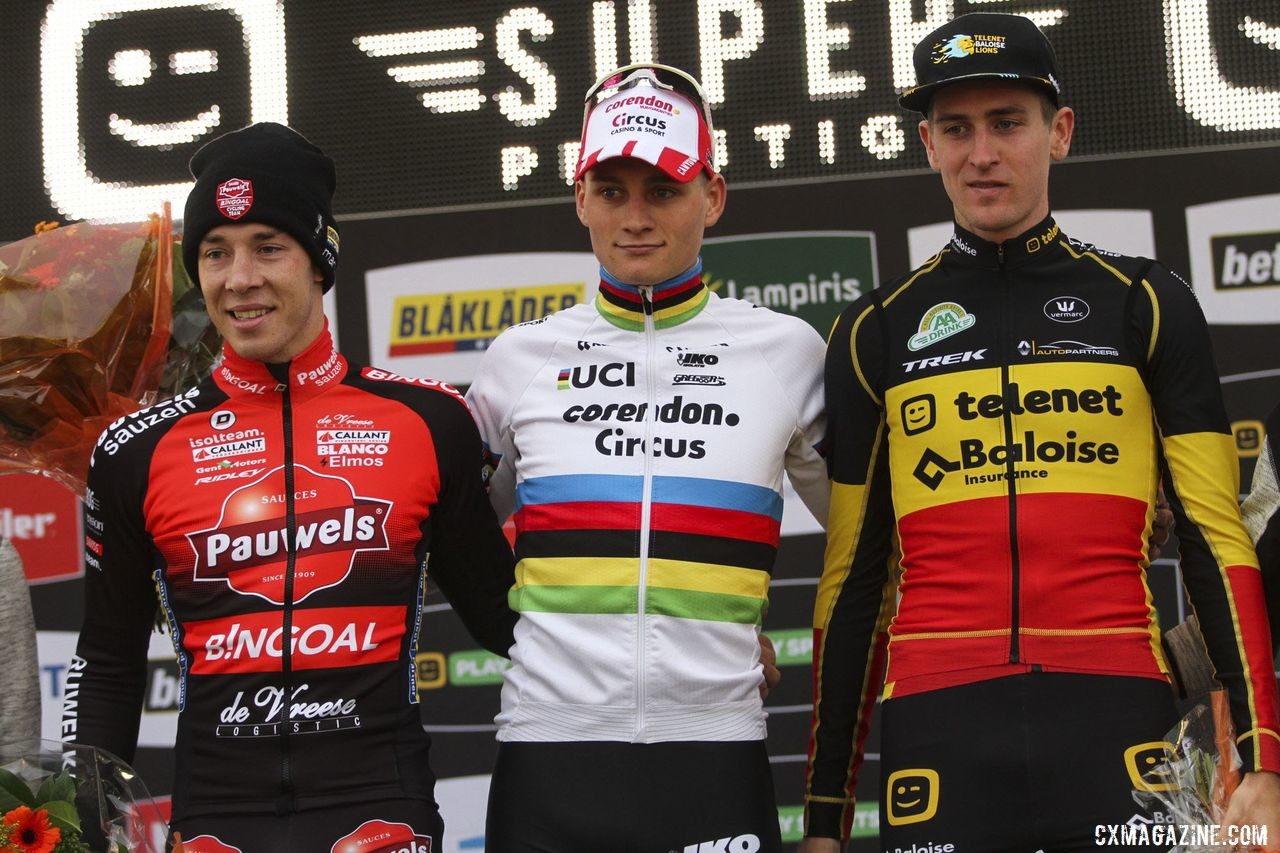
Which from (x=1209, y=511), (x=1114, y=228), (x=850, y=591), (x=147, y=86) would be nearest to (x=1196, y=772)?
(x=1209, y=511)

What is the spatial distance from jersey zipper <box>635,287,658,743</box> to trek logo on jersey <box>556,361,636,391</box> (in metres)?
0.02

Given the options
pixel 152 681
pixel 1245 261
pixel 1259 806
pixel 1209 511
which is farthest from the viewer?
pixel 152 681

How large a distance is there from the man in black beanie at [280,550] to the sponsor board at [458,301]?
1134 millimetres

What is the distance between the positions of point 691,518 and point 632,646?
18 cm

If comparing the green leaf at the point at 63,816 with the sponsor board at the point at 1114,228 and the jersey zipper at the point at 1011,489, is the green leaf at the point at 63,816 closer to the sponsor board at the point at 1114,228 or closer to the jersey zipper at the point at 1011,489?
the jersey zipper at the point at 1011,489

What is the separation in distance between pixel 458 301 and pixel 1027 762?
1.78 m

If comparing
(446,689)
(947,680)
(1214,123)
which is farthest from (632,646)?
(1214,123)

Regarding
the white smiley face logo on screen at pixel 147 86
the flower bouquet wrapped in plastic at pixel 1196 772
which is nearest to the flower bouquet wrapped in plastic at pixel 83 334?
the white smiley face logo on screen at pixel 147 86

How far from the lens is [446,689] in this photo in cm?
Result: 318

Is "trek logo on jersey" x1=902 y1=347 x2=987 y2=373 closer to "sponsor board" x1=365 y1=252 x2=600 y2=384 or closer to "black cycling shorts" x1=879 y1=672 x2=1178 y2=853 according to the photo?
"black cycling shorts" x1=879 y1=672 x2=1178 y2=853

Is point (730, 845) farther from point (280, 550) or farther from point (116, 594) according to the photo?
point (116, 594)

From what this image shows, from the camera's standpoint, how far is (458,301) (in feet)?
10.4

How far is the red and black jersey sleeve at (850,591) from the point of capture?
194cm

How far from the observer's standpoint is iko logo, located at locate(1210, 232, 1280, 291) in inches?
117
